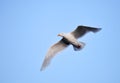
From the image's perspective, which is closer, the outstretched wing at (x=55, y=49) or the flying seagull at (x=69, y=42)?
the flying seagull at (x=69, y=42)

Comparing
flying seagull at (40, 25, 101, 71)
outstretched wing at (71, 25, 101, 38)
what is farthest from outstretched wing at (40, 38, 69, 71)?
outstretched wing at (71, 25, 101, 38)

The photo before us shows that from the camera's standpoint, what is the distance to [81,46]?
13.8m

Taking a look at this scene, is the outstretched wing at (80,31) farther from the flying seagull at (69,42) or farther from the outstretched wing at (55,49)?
the outstretched wing at (55,49)

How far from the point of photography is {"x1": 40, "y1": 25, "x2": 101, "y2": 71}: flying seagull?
13.9 metres

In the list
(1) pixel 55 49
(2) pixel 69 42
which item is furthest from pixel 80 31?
(1) pixel 55 49

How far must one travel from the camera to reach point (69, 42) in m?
14.2

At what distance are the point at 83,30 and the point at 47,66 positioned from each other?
1.54 meters

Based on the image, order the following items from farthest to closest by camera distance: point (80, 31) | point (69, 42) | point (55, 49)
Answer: point (55, 49)
point (80, 31)
point (69, 42)

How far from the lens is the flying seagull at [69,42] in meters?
13.9

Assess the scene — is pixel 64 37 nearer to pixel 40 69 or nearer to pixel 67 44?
pixel 67 44

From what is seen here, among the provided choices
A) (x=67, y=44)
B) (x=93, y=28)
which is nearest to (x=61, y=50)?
(x=67, y=44)

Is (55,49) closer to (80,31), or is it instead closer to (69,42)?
(69,42)

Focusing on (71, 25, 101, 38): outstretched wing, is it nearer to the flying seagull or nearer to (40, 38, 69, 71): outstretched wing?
the flying seagull

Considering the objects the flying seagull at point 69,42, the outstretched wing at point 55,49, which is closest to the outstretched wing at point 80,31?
the flying seagull at point 69,42
